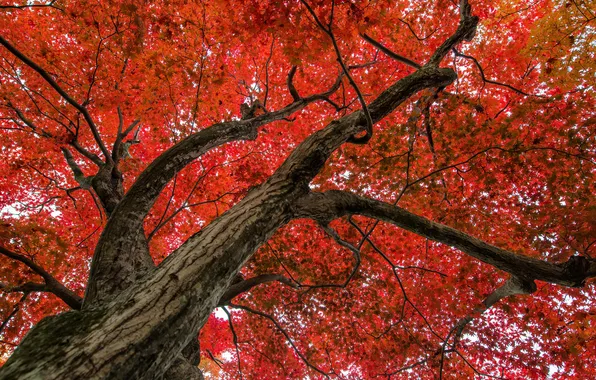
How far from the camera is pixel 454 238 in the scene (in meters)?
3.14

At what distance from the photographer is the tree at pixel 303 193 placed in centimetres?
229

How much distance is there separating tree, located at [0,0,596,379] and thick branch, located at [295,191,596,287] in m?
0.02

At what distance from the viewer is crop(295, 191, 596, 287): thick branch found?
9.41 feet

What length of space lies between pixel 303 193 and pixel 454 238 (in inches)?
68.0

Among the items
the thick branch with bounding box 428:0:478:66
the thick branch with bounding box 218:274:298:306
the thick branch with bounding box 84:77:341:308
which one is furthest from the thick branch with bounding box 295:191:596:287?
the thick branch with bounding box 428:0:478:66

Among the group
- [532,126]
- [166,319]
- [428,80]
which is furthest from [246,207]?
[532,126]

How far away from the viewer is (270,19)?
3318 millimetres

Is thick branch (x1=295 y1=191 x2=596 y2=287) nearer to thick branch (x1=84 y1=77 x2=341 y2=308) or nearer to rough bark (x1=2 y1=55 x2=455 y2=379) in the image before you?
rough bark (x1=2 y1=55 x2=455 y2=379)

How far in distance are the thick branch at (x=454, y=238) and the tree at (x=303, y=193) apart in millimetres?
21

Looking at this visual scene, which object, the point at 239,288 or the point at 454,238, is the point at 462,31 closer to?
the point at 454,238

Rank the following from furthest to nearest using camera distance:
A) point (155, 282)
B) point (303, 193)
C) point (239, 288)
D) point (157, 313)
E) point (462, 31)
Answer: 1. point (462, 31)
2. point (239, 288)
3. point (303, 193)
4. point (155, 282)
5. point (157, 313)

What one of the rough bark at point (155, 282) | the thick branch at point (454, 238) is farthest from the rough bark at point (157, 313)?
the thick branch at point (454, 238)

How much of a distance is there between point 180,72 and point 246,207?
434 cm

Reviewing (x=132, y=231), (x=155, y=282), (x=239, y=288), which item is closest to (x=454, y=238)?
(x=239, y=288)
